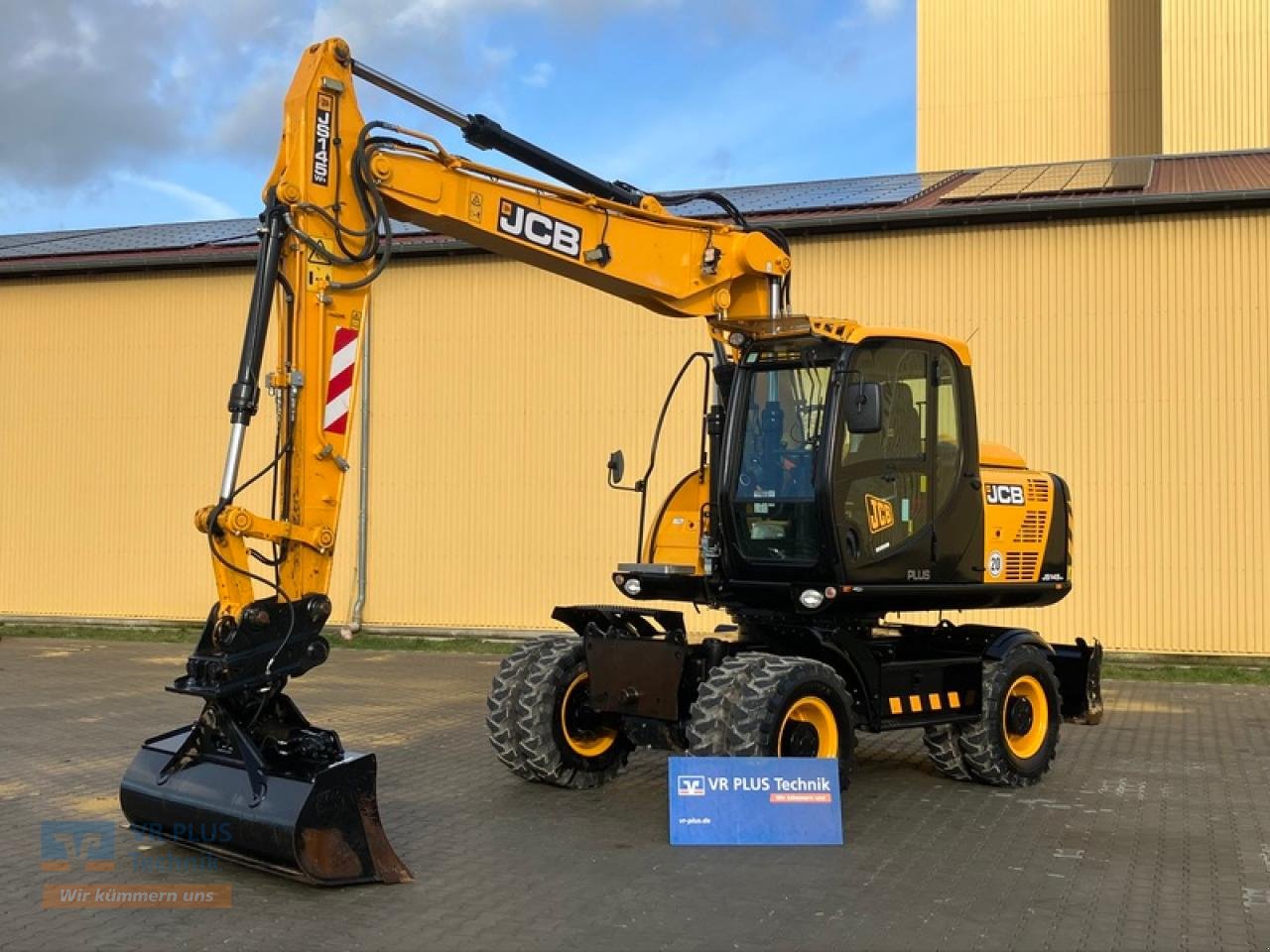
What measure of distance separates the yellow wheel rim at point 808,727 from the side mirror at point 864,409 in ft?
5.36

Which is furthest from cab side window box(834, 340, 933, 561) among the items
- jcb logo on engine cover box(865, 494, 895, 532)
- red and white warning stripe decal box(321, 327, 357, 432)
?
red and white warning stripe decal box(321, 327, 357, 432)

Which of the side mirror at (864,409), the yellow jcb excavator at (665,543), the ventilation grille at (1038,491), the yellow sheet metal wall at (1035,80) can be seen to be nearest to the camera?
the yellow jcb excavator at (665,543)

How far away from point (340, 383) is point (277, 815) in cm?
220

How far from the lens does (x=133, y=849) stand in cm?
679

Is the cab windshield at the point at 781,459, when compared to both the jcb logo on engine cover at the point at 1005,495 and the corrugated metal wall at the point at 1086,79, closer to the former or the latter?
the jcb logo on engine cover at the point at 1005,495

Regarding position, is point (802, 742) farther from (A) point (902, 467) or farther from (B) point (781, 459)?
(A) point (902, 467)

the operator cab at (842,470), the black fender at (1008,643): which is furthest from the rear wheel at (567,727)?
the black fender at (1008,643)

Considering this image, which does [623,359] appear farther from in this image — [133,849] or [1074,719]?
[133,849]

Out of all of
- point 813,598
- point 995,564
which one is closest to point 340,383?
point 813,598

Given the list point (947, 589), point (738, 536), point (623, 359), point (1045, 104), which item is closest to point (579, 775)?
point (738, 536)

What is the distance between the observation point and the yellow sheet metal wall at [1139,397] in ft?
50.0

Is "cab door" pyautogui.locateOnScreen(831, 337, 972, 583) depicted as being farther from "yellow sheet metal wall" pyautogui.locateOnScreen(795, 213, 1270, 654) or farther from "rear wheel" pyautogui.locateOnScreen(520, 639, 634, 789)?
"yellow sheet metal wall" pyautogui.locateOnScreen(795, 213, 1270, 654)

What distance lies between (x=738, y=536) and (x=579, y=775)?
6.34 ft

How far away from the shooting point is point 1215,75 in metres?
20.7
